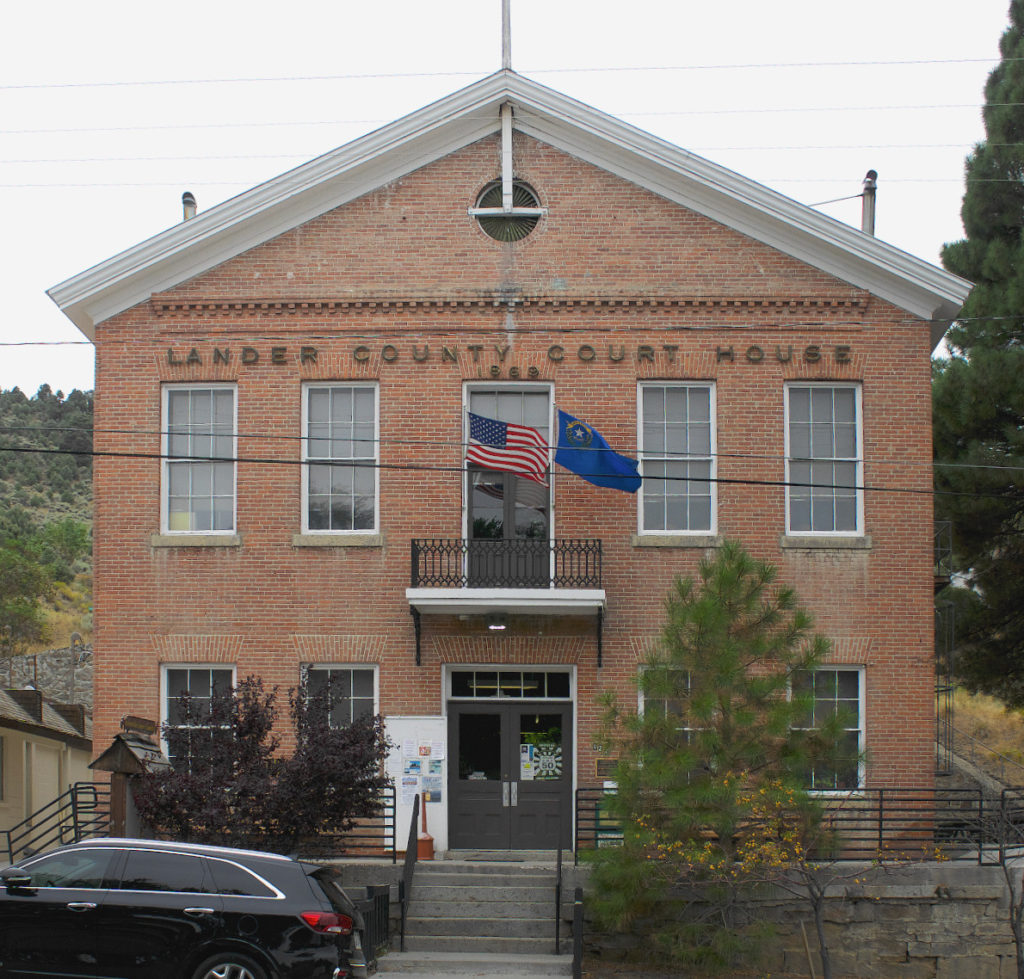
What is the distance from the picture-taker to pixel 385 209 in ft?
67.4

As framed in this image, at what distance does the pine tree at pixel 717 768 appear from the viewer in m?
15.5

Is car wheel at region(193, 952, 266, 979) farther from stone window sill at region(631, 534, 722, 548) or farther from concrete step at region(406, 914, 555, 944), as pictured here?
stone window sill at region(631, 534, 722, 548)

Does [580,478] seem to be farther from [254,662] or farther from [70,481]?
[70,481]

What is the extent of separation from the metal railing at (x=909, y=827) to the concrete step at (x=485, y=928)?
102cm

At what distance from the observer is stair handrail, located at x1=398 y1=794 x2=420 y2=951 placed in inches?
669

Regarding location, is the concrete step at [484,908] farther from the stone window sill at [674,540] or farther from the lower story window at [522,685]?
the stone window sill at [674,540]

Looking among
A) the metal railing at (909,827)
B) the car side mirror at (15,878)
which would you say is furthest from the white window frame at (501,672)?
the car side mirror at (15,878)

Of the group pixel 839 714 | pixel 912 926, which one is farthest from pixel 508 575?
pixel 912 926

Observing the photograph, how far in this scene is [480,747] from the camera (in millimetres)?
20188

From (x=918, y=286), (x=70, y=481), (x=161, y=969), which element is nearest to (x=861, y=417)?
(x=918, y=286)

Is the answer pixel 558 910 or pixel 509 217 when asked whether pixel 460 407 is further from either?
pixel 558 910

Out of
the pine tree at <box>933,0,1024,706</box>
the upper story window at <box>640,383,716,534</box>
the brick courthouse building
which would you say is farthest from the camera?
the pine tree at <box>933,0,1024,706</box>

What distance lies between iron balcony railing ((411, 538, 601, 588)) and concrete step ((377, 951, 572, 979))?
5.08m

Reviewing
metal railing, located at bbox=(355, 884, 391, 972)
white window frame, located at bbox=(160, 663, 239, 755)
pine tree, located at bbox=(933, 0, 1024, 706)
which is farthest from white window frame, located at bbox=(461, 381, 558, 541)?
pine tree, located at bbox=(933, 0, 1024, 706)
